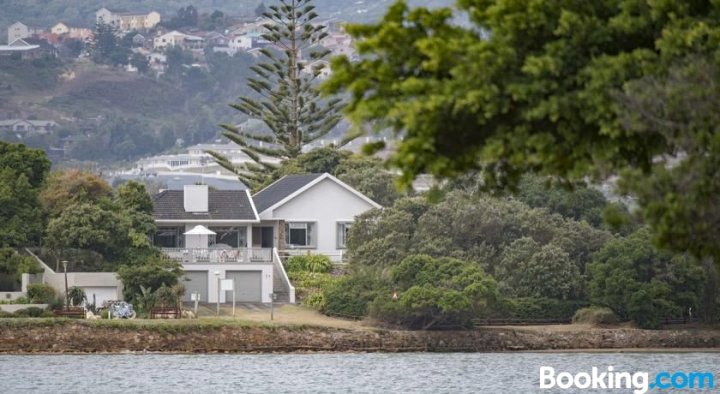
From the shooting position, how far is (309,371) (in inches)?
1895

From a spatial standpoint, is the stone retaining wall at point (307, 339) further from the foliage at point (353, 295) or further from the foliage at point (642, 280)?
the foliage at point (353, 295)

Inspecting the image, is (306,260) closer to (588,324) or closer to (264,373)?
(588,324)

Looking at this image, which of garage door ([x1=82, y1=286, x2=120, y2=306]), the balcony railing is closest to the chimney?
the balcony railing

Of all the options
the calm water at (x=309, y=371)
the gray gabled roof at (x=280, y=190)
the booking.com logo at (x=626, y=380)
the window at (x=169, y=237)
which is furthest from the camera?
the gray gabled roof at (x=280, y=190)

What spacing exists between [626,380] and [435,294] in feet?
30.8

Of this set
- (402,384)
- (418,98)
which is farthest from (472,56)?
Result: (402,384)

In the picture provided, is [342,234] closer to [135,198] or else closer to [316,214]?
[316,214]

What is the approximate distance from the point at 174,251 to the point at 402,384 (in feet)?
55.0

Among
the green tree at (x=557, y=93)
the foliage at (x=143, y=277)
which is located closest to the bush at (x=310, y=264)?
the foliage at (x=143, y=277)

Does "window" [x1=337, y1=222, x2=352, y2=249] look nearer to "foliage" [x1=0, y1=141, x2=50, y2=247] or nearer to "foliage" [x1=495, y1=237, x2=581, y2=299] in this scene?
"foliage" [x1=495, y1=237, x2=581, y2=299]

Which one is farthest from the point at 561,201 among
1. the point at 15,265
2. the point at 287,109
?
the point at 287,109

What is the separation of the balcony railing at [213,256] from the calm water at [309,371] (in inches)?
269

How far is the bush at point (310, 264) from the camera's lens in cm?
6150

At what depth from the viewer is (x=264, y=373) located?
155ft
